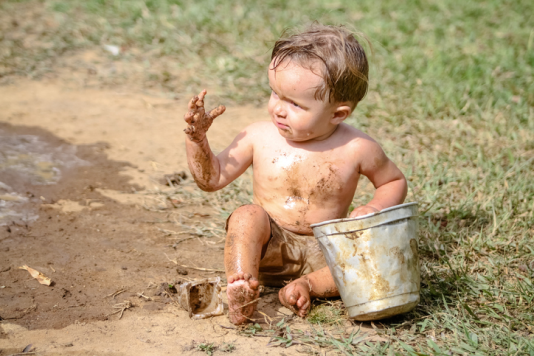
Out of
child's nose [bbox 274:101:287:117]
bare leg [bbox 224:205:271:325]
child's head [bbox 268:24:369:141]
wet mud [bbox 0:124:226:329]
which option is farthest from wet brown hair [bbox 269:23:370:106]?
wet mud [bbox 0:124:226:329]

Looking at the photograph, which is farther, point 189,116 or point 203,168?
point 203,168

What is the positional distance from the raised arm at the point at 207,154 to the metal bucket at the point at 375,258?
0.56 metres

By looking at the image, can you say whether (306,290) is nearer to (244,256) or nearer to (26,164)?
(244,256)

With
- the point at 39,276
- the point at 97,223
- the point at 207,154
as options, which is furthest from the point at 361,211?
the point at 97,223

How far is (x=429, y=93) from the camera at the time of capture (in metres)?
4.81

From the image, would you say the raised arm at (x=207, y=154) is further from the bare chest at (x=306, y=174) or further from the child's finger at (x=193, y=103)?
the bare chest at (x=306, y=174)

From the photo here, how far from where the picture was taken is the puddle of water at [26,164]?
125 inches

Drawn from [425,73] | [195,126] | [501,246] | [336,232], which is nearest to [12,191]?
[195,126]

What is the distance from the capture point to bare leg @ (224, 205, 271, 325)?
2287 mm

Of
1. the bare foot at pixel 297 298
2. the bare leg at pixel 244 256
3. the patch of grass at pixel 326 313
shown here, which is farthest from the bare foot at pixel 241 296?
the patch of grass at pixel 326 313

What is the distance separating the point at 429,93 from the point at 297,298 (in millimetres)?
2915

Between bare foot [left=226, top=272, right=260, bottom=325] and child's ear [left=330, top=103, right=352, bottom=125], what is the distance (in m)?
0.78

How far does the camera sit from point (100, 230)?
3.11 meters

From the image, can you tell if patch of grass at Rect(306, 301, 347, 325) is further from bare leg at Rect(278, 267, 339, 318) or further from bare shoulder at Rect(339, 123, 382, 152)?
bare shoulder at Rect(339, 123, 382, 152)
